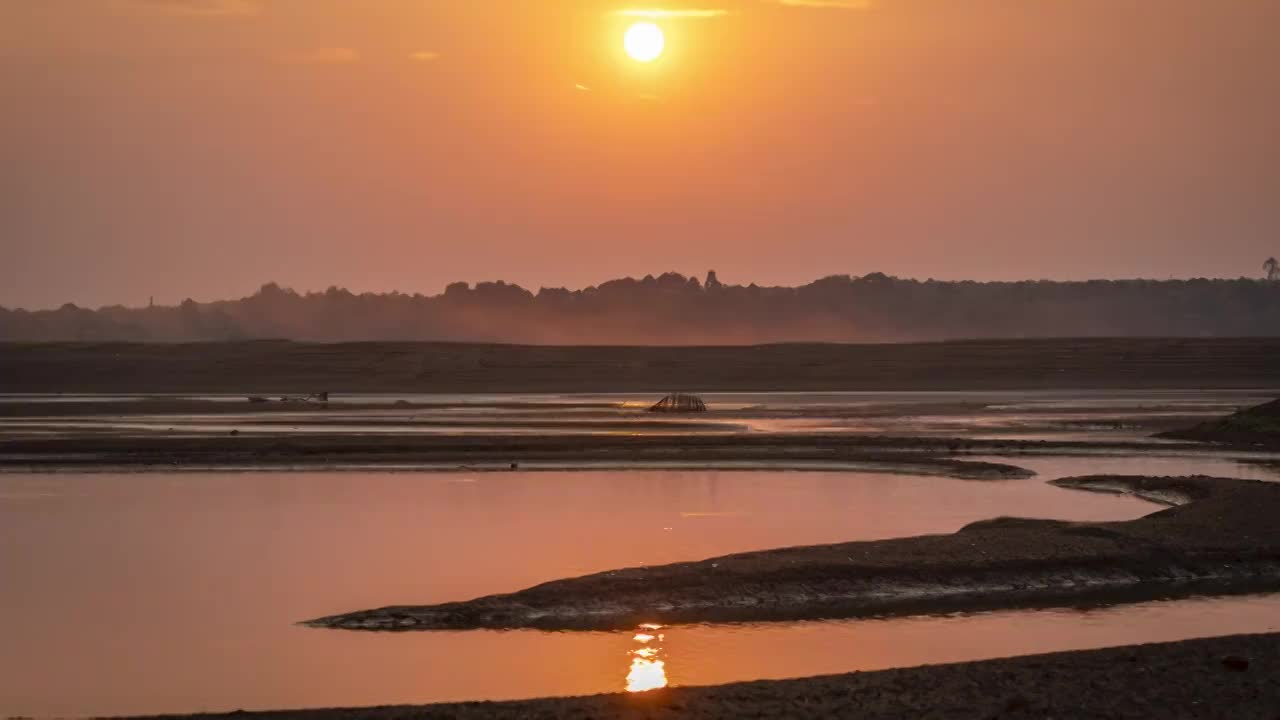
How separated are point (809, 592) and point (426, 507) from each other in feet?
45.0

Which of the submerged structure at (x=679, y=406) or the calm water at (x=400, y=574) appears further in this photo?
the submerged structure at (x=679, y=406)

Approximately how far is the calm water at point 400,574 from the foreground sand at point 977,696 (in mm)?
1368

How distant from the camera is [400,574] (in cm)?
2267

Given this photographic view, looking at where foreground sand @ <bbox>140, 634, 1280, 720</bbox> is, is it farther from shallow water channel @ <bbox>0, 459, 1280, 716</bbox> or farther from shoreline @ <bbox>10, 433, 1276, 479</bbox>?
shoreline @ <bbox>10, 433, 1276, 479</bbox>

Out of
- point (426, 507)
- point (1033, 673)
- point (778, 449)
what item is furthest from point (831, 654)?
point (778, 449)

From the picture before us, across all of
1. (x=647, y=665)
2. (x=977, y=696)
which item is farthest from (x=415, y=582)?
(x=977, y=696)

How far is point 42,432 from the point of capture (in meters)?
55.1

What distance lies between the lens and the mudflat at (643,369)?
109875 mm

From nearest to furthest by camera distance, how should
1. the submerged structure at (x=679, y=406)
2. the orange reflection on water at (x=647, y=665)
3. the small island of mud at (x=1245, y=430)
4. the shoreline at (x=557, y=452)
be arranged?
the orange reflection on water at (x=647, y=665)
the shoreline at (x=557, y=452)
the small island of mud at (x=1245, y=430)
the submerged structure at (x=679, y=406)

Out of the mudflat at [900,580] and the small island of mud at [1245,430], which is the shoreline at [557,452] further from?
the mudflat at [900,580]

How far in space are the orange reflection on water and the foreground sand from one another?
3.52 ft

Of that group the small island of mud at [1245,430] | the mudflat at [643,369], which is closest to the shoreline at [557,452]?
the small island of mud at [1245,430]

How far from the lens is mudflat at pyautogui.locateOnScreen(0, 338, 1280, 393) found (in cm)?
10988

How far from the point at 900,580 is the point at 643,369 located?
107101 millimetres
